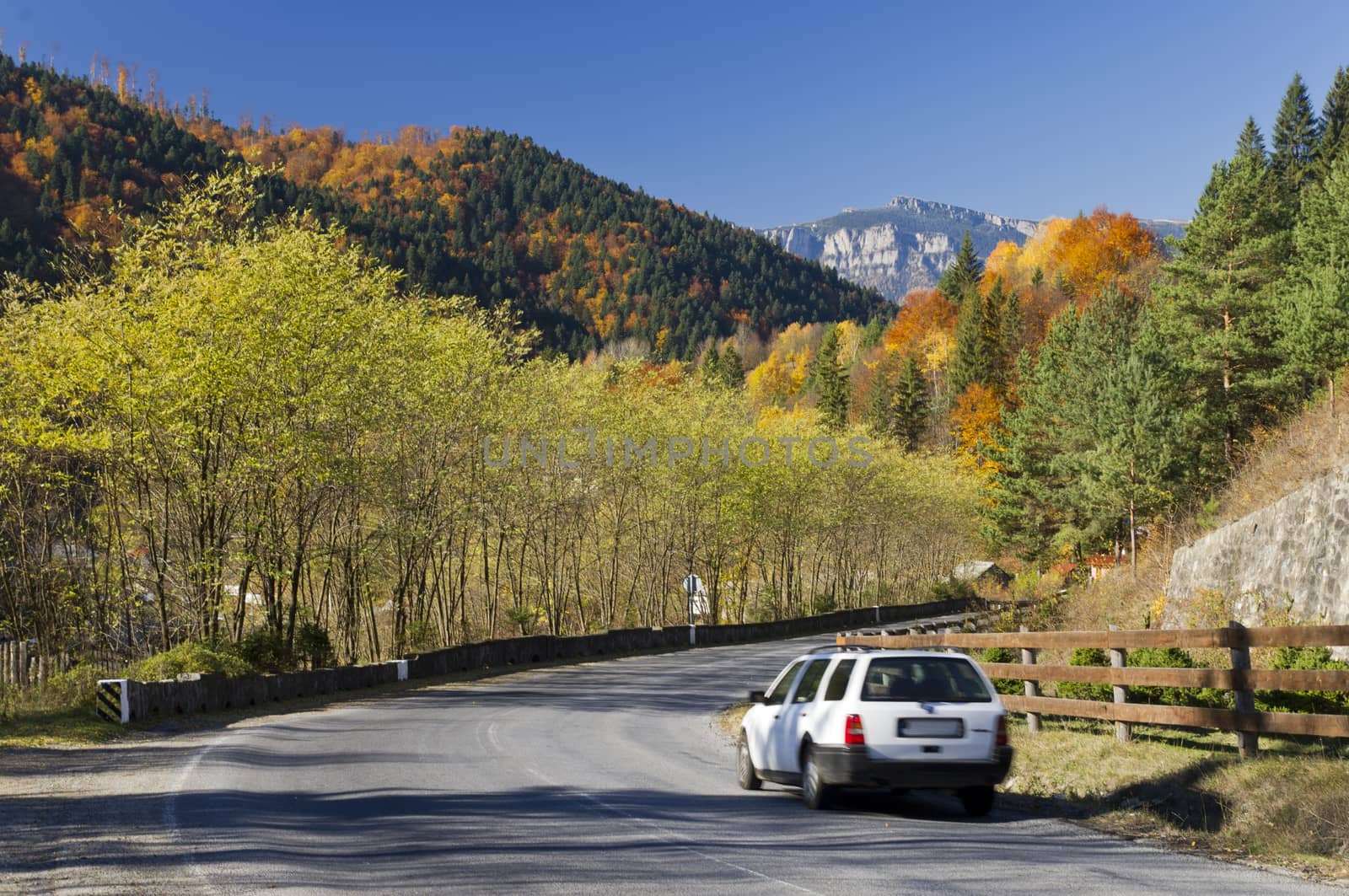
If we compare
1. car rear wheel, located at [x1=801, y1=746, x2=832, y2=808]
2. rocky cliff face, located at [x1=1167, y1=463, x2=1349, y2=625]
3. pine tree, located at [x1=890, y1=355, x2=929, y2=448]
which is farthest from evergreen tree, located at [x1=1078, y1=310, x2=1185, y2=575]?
pine tree, located at [x1=890, y1=355, x2=929, y2=448]

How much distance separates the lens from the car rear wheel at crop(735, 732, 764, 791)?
12711 millimetres

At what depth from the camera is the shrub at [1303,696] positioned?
13.8m

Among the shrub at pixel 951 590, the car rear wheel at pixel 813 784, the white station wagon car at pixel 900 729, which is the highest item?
the white station wagon car at pixel 900 729

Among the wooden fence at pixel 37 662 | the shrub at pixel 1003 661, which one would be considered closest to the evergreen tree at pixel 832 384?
the wooden fence at pixel 37 662

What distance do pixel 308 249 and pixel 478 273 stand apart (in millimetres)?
128336

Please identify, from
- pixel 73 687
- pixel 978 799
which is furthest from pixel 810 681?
pixel 73 687

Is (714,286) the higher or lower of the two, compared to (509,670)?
higher

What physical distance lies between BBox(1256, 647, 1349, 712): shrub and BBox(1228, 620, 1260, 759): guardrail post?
3.15 meters

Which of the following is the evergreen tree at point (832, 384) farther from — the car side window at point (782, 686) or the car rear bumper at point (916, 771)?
the car rear bumper at point (916, 771)

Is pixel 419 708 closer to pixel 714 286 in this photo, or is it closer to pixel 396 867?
pixel 396 867

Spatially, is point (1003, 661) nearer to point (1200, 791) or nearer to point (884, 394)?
point (1200, 791)

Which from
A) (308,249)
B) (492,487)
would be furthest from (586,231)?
(308,249)

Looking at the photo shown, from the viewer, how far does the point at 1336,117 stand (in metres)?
82.6

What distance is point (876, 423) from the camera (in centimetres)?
10194
